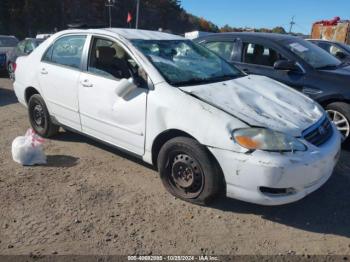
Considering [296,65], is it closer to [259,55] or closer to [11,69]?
[259,55]

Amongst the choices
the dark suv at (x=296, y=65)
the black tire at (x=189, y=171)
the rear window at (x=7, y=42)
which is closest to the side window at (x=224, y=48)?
the dark suv at (x=296, y=65)

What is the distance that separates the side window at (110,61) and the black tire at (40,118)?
4.13 feet

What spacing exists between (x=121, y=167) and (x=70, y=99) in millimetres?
1070

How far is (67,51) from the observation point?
190 inches

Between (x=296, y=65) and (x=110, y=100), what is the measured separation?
114 inches

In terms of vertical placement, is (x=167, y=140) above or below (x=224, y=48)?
below

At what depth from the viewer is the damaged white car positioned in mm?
3121

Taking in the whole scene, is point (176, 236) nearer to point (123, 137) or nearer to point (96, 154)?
point (123, 137)

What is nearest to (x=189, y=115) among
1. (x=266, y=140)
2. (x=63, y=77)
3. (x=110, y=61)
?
(x=266, y=140)

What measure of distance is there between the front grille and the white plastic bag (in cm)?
307

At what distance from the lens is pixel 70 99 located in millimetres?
4621

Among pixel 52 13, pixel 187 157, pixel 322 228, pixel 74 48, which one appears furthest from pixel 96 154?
pixel 52 13

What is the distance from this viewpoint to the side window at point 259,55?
5.80 meters

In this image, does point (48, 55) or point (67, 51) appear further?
point (48, 55)
